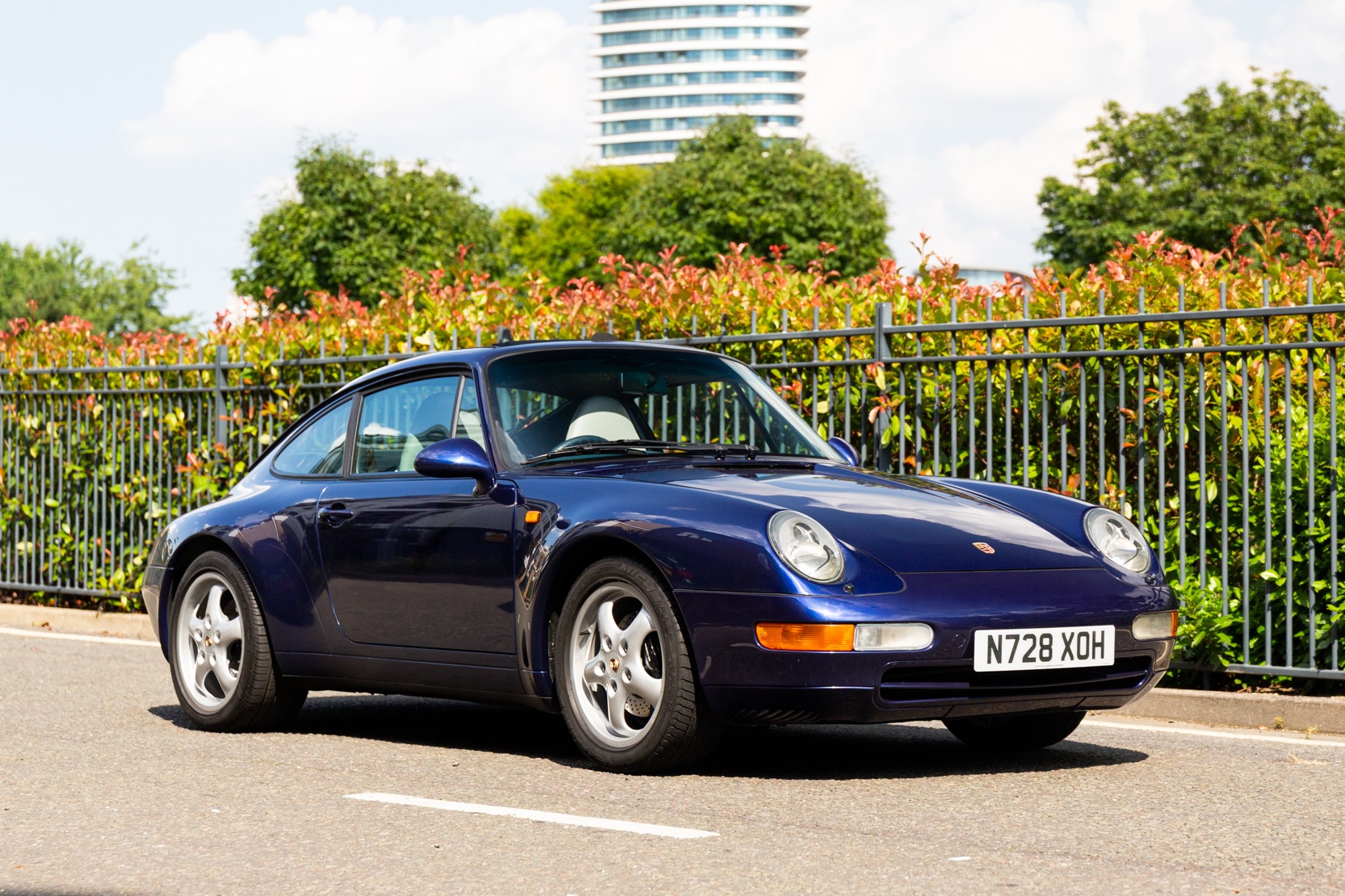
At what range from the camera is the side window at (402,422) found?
6.67 m

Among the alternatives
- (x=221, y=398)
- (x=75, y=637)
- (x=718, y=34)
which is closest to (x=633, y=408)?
(x=221, y=398)

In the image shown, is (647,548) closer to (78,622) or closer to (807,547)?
(807,547)

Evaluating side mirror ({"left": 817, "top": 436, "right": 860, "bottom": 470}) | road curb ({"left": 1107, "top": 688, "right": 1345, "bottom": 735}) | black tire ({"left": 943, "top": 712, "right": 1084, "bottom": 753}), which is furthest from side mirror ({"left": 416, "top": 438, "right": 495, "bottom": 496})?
road curb ({"left": 1107, "top": 688, "right": 1345, "bottom": 735})

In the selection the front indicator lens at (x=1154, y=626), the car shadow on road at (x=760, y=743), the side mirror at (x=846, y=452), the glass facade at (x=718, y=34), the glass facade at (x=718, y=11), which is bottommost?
the car shadow on road at (x=760, y=743)

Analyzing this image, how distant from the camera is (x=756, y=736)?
678 centimetres

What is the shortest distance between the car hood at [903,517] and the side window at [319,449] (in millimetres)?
1653

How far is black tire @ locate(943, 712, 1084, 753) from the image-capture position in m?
6.21

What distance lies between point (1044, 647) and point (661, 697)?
3.96 ft

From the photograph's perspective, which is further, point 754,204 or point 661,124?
point 661,124

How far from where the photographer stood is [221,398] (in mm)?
12336

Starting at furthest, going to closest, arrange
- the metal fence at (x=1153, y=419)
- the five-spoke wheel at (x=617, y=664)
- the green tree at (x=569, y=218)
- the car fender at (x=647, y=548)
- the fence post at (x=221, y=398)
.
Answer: the green tree at (x=569, y=218), the fence post at (x=221, y=398), the metal fence at (x=1153, y=419), the five-spoke wheel at (x=617, y=664), the car fender at (x=647, y=548)

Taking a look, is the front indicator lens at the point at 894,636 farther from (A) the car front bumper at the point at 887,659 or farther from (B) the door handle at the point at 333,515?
(B) the door handle at the point at 333,515

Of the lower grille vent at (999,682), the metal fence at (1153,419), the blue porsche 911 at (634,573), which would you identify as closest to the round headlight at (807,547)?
the blue porsche 911 at (634,573)

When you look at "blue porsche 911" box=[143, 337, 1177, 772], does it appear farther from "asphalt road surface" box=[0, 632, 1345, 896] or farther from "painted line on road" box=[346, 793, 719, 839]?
"painted line on road" box=[346, 793, 719, 839]
